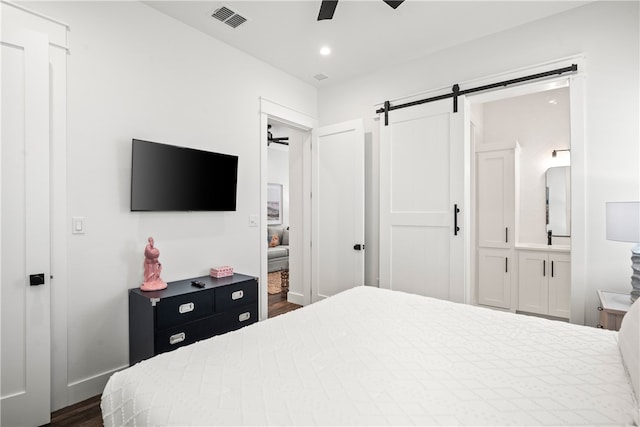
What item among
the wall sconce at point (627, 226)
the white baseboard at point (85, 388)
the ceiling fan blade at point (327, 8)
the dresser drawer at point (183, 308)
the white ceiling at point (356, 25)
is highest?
the white ceiling at point (356, 25)

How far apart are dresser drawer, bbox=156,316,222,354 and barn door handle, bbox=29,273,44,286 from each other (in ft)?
2.44

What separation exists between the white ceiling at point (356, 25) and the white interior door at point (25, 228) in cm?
115

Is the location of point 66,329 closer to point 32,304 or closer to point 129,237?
point 32,304

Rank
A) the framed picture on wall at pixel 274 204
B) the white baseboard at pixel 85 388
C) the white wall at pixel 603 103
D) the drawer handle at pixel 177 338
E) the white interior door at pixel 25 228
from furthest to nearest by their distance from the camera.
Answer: the framed picture on wall at pixel 274 204 → the white wall at pixel 603 103 → the drawer handle at pixel 177 338 → the white baseboard at pixel 85 388 → the white interior door at pixel 25 228

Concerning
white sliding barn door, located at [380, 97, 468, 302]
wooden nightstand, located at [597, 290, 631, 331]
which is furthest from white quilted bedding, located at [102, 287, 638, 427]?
white sliding barn door, located at [380, 97, 468, 302]

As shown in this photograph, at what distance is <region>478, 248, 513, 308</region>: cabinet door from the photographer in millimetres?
3933

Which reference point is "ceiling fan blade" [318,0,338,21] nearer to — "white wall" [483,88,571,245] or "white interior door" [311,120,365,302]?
"white interior door" [311,120,365,302]

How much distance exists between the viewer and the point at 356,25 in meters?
2.84

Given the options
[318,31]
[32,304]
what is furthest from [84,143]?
[318,31]

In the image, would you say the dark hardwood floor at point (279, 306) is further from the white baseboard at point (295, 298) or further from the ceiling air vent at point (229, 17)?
the ceiling air vent at point (229, 17)

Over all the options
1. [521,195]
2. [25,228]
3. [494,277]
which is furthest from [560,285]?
[25,228]

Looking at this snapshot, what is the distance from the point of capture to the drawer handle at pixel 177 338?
224 cm

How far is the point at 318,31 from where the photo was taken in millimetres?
2928

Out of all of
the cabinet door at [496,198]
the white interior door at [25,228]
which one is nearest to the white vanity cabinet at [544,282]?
the cabinet door at [496,198]
